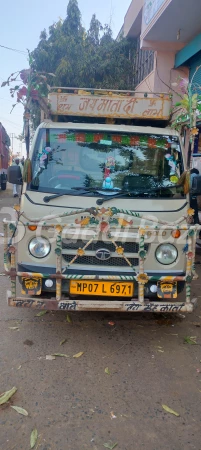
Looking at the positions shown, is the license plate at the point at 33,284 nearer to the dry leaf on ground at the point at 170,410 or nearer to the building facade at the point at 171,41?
the dry leaf on ground at the point at 170,410

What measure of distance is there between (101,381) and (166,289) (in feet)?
3.37

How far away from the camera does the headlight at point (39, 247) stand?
11.5 ft

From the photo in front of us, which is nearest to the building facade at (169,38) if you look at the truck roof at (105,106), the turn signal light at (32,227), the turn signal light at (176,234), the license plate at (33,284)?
the truck roof at (105,106)

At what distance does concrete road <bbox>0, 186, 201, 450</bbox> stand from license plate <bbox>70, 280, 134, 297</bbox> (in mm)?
618

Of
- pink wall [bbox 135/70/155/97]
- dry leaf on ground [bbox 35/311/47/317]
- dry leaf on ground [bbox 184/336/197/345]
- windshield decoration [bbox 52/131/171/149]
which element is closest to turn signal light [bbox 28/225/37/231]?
windshield decoration [bbox 52/131/171/149]

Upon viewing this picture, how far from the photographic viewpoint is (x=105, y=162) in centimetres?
404

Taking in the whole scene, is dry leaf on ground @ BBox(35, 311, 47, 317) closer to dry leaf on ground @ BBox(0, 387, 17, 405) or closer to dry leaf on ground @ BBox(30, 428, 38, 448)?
dry leaf on ground @ BBox(0, 387, 17, 405)

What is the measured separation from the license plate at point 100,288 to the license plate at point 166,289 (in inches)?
10.8

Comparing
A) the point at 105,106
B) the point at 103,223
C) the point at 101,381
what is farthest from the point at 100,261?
the point at 105,106

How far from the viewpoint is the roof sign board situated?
14.5ft

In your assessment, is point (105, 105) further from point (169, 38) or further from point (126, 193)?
point (169, 38)

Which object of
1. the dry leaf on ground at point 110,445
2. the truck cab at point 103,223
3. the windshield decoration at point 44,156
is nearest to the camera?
the dry leaf on ground at point 110,445

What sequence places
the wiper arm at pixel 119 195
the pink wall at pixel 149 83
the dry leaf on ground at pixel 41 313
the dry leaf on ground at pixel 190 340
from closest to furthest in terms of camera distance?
the wiper arm at pixel 119 195 < the dry leaf on ground at pixel 190 340 < the dry leaf on ground at pixel 41 313 < the pink wall at pixel 149 83

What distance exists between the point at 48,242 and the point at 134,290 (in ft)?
3.08
